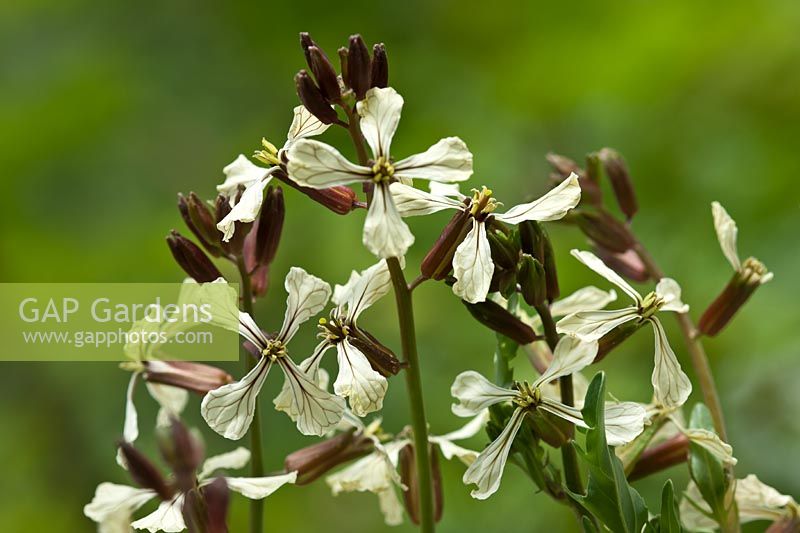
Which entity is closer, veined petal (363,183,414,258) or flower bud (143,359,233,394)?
veined petal (363,183,414,258)

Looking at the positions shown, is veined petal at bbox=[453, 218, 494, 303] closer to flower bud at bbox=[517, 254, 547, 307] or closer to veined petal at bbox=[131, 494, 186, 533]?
flower bud at bbox=[517, 254, 547, 307]

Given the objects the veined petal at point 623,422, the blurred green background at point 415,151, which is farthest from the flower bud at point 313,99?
the blurred green background at point 415,151

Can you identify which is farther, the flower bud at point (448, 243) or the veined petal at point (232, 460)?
the veined petal at point (232, 460)

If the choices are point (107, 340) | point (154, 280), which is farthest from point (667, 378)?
point (154, 280)

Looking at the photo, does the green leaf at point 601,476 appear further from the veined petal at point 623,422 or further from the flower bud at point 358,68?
the flower bud at point 358,68

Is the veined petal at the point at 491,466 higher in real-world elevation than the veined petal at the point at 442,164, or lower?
lower

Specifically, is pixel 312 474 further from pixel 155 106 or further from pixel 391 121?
pixel 155 106

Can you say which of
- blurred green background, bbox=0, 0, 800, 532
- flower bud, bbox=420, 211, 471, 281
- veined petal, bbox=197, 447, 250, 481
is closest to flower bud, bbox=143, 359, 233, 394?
veined petal, bbox=197, 447, 250, 481
